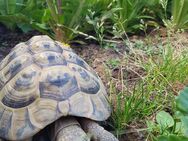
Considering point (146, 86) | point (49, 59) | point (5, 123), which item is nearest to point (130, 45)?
point (146, 86)

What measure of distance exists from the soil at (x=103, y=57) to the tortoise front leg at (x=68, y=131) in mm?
283

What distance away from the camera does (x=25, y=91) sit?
2438mm

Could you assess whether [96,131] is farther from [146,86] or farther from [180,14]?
[180,14]

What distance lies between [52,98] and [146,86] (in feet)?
1.95

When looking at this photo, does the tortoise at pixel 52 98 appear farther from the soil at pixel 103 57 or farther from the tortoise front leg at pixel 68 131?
the soil at pixel 103 57

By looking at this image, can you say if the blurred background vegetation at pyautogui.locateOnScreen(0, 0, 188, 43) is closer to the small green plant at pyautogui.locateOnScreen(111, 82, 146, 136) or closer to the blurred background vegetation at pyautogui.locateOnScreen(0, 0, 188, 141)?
the blurred background vegetation at pyautogui.locateOnScreen(0, 0, 188, 141)

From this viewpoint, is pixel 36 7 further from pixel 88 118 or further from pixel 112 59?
pixel 88 118

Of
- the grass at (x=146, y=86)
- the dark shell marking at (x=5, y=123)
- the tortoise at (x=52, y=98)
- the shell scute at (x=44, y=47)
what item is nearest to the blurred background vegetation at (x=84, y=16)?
the grass at (x=146, y=86)

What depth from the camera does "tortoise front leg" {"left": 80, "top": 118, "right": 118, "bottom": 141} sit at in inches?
89.9

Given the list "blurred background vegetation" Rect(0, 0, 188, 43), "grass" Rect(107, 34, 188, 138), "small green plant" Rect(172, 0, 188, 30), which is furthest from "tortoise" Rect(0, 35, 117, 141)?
"small green plant" Rect(172, 0, 188, 30)

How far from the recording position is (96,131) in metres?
2.33

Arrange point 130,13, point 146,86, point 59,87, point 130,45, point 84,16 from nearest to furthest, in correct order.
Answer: point 59,87
point 146,86
point 130,45
point 84,16
point 130,13

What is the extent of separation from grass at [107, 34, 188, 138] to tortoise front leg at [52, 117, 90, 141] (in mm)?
263

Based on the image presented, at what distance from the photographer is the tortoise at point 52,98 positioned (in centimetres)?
232
